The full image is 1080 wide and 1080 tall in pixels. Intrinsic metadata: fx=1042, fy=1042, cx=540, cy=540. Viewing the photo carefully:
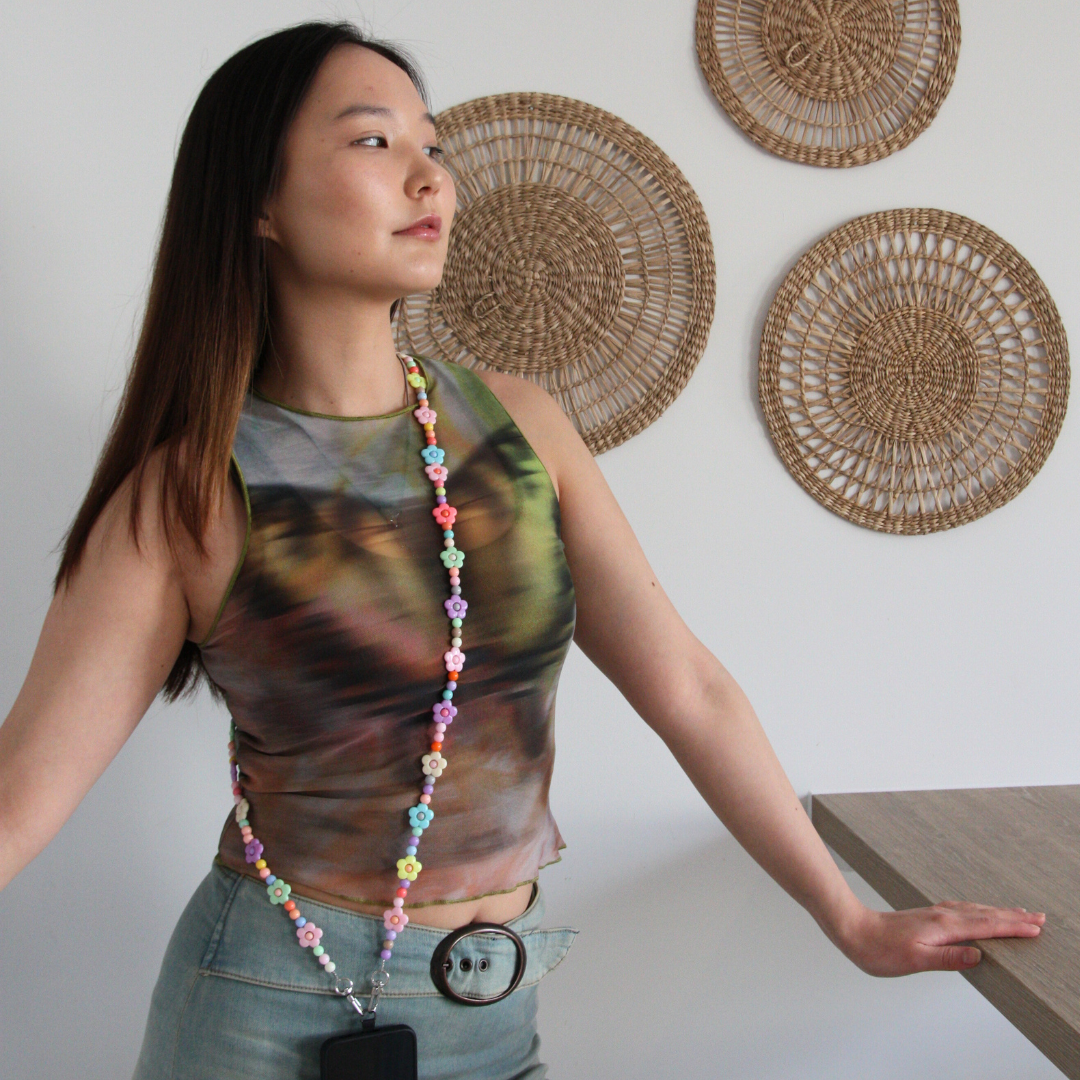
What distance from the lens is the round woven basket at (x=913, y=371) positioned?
1.41 metres

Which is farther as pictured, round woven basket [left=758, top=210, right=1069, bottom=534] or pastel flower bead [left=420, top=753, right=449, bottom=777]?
round woven basket [left=758, top=210, right=1069, bottom=534]

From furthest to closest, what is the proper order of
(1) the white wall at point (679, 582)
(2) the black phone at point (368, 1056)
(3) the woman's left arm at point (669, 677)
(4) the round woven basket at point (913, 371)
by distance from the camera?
(4) the round woven basket at point (913, 371) → (1) the white wall at point (679, 582) → (3) the woman's left arm at point (669, 677) → (2) the black phone at point (368, 1056)

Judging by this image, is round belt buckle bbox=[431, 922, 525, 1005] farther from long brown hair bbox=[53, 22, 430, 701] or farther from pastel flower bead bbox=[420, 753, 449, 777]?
long brown hair bbox=[53, 22, 430, 701]

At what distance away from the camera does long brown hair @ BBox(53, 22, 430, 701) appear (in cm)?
75

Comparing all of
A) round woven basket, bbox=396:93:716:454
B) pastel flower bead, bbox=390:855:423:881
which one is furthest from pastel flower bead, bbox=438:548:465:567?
round woven basket, bbox=396:93:716:454

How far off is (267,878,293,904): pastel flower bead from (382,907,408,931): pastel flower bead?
0.24ft

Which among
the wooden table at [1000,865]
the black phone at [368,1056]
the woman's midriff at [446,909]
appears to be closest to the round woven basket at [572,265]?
the wooden table at [1000,865]

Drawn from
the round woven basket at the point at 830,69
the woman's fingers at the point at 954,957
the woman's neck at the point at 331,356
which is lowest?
the woman's fingers at the point at 954,957

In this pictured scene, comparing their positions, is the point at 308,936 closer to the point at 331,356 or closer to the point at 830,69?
the point at 331,356

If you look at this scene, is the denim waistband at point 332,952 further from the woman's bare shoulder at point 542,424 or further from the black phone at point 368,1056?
the woman's bare shoulder at point 542,424

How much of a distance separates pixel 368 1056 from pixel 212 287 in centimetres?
56

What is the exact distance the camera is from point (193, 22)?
128 cm

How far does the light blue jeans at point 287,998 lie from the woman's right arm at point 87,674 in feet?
0.47

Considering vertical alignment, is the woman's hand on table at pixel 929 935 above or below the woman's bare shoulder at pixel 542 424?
below
